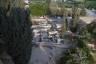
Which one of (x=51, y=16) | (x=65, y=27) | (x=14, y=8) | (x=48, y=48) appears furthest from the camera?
(x=51, y=16)

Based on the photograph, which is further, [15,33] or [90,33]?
[90,33]

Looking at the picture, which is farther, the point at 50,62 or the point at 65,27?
the point at 65,27

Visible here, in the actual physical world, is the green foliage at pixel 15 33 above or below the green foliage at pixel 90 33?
above

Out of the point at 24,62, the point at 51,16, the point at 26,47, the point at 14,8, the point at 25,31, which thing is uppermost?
the point at 14,8

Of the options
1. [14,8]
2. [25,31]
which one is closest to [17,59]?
[25,31]

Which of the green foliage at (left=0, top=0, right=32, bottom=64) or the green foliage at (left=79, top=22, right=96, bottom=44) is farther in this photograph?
the green foliage at (left=79, top=22, right=96, bottom=44)

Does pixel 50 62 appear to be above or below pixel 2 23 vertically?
below

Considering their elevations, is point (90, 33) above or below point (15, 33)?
below

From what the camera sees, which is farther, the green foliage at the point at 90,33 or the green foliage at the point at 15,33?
the green foliage at the point at 90,33

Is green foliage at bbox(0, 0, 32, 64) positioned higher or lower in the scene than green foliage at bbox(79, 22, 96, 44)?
higher

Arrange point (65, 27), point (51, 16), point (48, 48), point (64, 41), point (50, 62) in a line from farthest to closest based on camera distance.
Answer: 1. point (51, 16)
2. point (65, 27)
3. point (64, 41)
4. point (48, 48)
5. point (50, 62)

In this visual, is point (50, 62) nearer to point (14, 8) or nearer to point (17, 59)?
point (17, 59)
